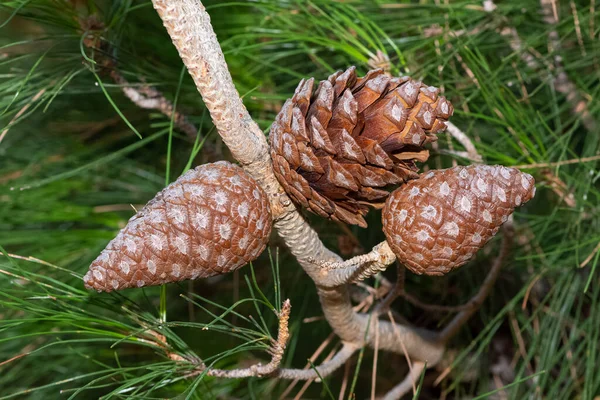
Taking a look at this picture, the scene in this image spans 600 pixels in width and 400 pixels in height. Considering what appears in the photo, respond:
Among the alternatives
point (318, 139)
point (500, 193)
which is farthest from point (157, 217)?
point (500, 193)

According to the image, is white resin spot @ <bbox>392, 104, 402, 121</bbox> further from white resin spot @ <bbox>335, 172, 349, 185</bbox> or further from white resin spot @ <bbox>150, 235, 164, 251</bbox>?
white resin spot @ <bbox>150, 235, 164, 251</bbox>

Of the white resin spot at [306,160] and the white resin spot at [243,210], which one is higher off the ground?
the white resin spot at [306,160]

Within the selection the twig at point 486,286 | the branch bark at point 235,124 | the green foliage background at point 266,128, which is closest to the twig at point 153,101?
the green foliage background at point 266,128

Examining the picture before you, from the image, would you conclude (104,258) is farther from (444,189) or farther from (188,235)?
(444,189)

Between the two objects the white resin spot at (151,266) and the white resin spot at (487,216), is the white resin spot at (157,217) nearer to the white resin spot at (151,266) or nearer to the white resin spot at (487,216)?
the white resin spot at (151,266)

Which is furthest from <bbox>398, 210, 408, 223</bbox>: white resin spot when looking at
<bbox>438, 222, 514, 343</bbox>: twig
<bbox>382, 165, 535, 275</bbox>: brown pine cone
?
<bbox>438, 222, 514, 343</bbox>: twig

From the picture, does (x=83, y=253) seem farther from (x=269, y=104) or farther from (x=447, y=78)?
(x=447, y=78)
